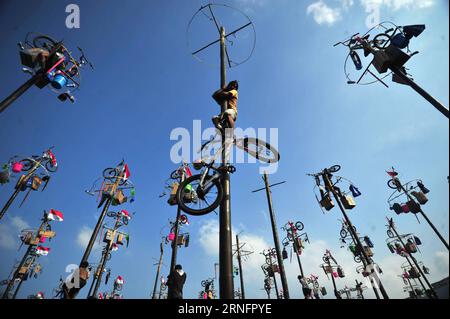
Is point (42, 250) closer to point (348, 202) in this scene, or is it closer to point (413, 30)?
point (348, 202)

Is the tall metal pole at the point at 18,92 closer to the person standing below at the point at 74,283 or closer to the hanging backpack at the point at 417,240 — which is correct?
the person standing below at the point at 74,283

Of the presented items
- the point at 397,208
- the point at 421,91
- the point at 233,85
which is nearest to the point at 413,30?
the point at 421,91

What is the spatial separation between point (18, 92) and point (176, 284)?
A: 9.38 meters

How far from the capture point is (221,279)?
119 inches

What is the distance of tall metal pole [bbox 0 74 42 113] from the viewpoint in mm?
6305

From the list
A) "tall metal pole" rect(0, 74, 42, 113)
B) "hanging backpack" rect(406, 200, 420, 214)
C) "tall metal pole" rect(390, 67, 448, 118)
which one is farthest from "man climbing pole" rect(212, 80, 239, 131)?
"hanging backpack" rect(406, 200, 420, 214)

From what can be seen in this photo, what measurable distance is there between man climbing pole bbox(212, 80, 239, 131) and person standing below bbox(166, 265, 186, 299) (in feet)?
23.5

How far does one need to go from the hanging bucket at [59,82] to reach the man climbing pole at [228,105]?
758cm

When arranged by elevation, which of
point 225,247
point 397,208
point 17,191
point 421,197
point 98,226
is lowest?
point 225,247

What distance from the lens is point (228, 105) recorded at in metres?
5.56
